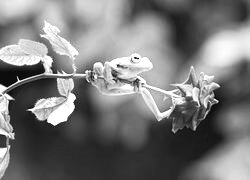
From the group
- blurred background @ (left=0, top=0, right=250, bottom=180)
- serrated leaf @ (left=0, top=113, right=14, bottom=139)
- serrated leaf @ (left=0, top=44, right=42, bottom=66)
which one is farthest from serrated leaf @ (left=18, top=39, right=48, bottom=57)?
blurred background @ (left=0, top=0, right=250, bottom=180)

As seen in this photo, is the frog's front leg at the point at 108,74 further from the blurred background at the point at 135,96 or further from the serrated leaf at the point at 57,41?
the blurred background at the point at 135,96

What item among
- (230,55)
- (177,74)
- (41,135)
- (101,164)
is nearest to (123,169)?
(101,164)

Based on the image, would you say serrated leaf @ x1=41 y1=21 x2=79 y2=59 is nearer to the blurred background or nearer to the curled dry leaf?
the curled dry leaf

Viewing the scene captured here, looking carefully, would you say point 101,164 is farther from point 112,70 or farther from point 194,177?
point 112,70

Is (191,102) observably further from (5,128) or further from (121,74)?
(5,128)

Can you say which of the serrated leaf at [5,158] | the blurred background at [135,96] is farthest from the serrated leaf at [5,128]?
the blurred background at [135,96]
